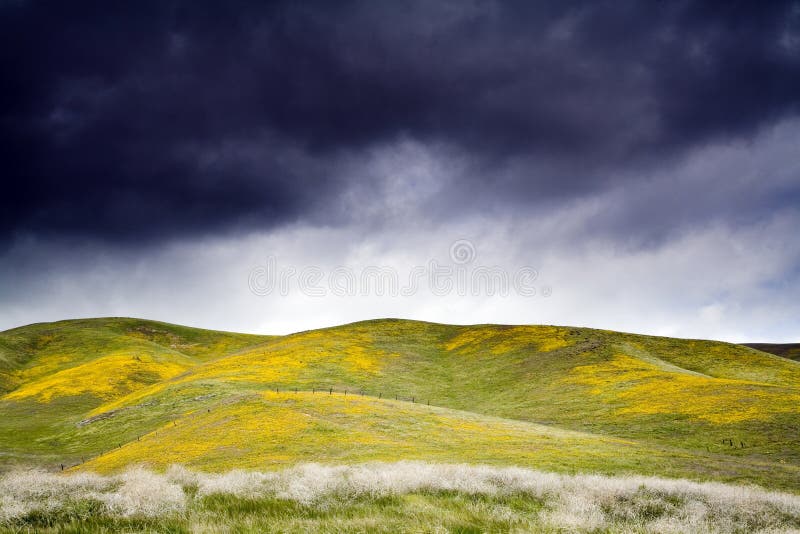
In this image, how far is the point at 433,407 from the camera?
5103cm

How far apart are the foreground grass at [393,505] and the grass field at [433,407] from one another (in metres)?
2.16

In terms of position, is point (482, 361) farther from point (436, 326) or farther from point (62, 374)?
point (62, 374)

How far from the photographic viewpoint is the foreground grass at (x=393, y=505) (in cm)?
682

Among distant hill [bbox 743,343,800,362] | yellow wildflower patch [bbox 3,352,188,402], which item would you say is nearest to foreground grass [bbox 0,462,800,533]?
yellow wildflower patch [bbox 3,352,188,402]

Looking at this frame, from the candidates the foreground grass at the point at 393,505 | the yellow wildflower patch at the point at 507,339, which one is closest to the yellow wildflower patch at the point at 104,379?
the yellow wildflower patch at the point at 507,339

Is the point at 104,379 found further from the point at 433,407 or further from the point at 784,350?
the point at 784,350

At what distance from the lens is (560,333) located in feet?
295

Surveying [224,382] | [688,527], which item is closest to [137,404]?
[224,382]

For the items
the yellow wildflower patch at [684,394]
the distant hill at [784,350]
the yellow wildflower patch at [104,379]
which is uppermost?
the distant hill at [784,350]

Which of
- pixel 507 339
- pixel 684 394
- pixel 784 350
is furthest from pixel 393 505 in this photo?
pixel 784 350

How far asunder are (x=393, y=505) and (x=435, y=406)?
165 feet

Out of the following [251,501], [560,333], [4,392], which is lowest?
[4,392]

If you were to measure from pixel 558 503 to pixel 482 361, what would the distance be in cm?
7369

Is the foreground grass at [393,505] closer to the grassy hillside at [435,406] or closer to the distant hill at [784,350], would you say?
the grassy hillside at [435,406]
